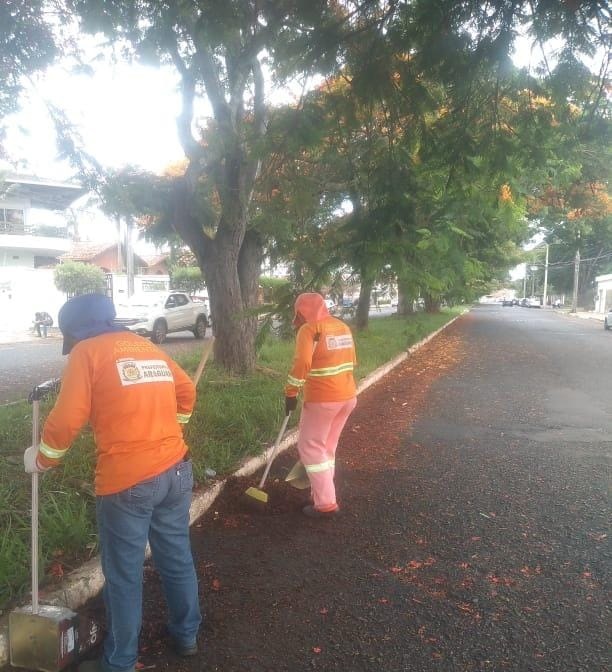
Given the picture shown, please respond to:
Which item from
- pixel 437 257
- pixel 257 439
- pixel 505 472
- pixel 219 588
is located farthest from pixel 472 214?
pixel 219 588

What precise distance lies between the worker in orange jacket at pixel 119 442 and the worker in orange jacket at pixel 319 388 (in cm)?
171

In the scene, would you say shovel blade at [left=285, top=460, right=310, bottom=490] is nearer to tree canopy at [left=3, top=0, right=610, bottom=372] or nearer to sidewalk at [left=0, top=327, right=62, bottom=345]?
tree canopy at [left=3, top=0, right=610, bottom=372]

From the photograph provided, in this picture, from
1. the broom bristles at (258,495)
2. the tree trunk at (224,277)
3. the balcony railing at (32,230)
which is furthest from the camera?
the balcony railing at (32,230)

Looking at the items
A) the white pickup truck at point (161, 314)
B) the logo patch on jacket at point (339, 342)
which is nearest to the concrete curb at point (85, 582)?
the logo patch on jacket at point (339, 342)

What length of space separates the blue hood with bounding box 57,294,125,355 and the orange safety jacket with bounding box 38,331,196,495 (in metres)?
A: 0.06

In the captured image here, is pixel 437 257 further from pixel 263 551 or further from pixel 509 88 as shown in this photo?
pixel 263 551

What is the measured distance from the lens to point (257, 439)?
5.80 metres

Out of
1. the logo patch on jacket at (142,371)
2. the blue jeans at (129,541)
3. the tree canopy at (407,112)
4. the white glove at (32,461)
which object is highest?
the tree canopy at (407,112)

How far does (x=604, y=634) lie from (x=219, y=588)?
2044mm

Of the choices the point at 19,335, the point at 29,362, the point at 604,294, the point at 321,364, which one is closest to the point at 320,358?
the point at 321,364

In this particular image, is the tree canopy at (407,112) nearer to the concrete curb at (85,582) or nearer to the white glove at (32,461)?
the concrete curb at (85,582)

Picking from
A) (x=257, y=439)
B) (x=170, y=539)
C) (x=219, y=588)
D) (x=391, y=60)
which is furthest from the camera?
(x=257, y=439)

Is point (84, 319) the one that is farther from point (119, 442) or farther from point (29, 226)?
point (29, 226)

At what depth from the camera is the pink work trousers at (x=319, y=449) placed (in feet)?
14.1
